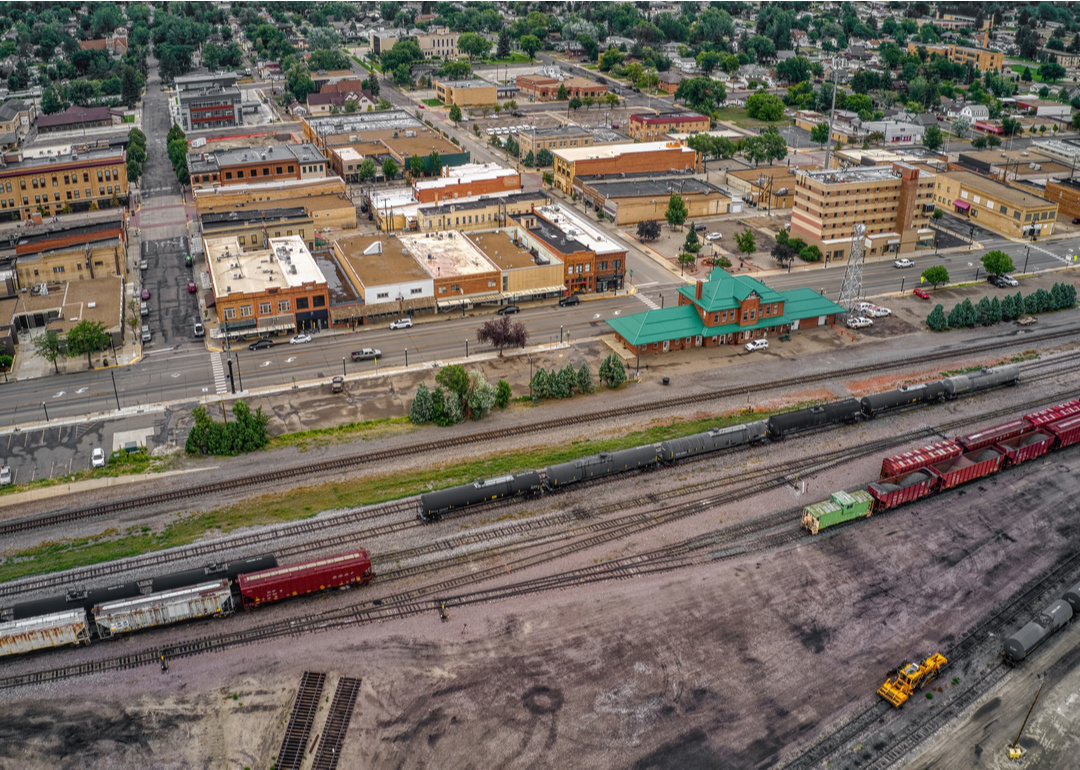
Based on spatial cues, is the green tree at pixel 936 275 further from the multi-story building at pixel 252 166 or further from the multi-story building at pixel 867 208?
the multi-story building at pixel 252 166

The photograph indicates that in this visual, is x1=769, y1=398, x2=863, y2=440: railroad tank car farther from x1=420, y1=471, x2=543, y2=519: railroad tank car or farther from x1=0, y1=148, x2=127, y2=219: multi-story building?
x1=0, y1=148, x2=127, y2=219: multi-story building

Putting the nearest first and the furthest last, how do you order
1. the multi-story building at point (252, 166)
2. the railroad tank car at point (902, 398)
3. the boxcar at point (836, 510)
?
1. the boxcar at point (836, 510)
2. the railroad tank car at point (902, 398)
3. the multi-story building at point (252, 166)

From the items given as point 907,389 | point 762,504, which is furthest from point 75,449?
point 907,389

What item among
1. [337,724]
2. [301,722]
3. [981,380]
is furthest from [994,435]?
[301,722]

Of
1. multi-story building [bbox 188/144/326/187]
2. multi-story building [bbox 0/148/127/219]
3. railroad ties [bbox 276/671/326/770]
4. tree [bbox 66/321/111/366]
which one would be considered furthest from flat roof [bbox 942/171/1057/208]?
multi-story building [bbox 0/148/127/219]

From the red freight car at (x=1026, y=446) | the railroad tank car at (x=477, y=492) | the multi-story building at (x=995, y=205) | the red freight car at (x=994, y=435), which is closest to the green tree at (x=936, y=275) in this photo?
the multi-story building at (x=995, y=205)

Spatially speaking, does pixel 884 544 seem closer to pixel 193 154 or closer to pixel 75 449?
pixel 75 449
